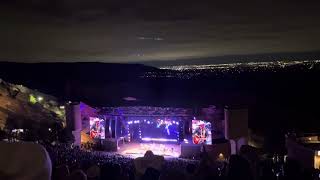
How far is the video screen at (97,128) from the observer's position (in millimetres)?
14906

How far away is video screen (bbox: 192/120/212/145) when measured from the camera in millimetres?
12789

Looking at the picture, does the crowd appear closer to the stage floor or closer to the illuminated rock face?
the illuminated rock face

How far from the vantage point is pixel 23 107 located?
12125mm

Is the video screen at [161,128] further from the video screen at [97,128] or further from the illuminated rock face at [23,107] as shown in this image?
the illuminated rock face at [23,107]

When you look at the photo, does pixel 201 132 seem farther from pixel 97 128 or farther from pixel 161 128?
pixel 97 128

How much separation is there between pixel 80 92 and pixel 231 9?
36.6 feet

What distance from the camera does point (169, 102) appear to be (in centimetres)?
1341

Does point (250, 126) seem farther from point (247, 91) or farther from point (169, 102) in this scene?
point (169, 102)

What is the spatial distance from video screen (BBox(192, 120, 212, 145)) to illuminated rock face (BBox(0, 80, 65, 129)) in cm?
507

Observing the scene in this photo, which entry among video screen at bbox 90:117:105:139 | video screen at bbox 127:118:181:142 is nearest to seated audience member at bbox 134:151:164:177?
video screen at bbox 127:118:181:142

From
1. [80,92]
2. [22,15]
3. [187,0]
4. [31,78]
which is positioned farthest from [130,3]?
[80,92]

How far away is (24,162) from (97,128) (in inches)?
561

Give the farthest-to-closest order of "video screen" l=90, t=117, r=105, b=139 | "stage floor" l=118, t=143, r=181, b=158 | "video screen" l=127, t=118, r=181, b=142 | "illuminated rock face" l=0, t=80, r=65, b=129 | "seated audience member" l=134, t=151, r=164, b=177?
"video screen" l=90, t=117, r=105, b=139, "video screen" l=127, t=118, r=181, b=142, "stage floor" l=118, t=143, r=181, b=158, "illuminated rock face" l=0, t=80, r=65, b=129, "seated audience member" l=134, t=151, r=164, b=177

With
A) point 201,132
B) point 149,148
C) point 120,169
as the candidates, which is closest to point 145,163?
point 120,169
